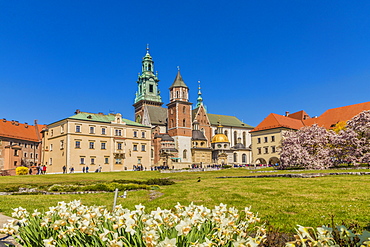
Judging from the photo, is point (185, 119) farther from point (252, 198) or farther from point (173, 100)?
point (252, 198)

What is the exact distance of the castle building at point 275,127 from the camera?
7156 cm

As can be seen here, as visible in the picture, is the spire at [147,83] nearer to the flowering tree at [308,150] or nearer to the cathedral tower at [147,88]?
the cathedral tower at [147,88]

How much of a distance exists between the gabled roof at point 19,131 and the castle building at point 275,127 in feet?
180

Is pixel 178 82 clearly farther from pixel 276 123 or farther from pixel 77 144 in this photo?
pixel 77 144

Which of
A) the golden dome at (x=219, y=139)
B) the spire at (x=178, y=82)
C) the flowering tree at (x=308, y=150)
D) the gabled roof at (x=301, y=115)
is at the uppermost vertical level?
the spire at (x=178, y=82)

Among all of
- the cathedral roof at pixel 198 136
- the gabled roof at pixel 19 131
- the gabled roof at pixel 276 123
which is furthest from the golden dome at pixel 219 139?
the gabled roof at pixel 19 131

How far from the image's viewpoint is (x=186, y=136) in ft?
272

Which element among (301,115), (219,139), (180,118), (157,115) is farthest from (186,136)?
(301,115)

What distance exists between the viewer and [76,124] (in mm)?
61531

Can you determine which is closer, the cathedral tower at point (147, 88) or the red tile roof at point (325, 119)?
the red tile roof at point (325, 119)

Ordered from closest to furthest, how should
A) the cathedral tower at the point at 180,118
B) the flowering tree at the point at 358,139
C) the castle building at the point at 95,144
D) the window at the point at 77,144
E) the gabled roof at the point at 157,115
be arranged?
the flowering tree at the point at 358,139 < the castle building at the point at 95,144 < the window at the point at 77,144 < the cathedral tower at the point at 180,118 < the gabled roof at the point at 157,115

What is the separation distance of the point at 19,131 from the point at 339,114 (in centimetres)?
7459

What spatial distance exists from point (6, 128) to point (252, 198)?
70.5 metres

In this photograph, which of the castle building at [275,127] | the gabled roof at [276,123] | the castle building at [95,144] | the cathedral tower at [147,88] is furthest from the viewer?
the cathedral tower at [147,88]
